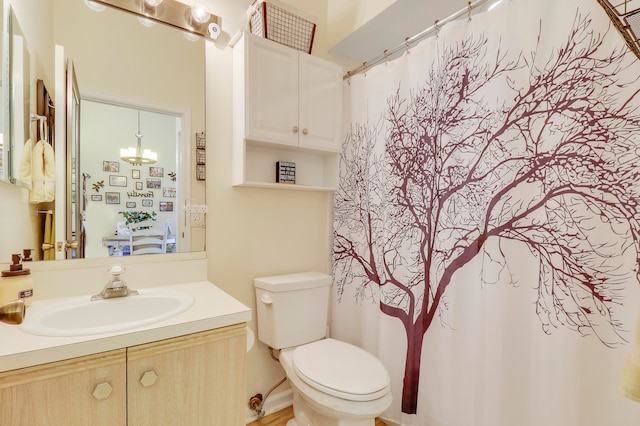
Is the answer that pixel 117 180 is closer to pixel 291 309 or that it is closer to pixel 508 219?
pixel 291 309

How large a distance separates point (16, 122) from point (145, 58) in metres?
0.59

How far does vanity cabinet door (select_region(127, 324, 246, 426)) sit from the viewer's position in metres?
0.92

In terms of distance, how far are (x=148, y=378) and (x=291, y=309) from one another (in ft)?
2.70

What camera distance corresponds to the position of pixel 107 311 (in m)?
1.18

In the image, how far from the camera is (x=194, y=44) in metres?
1.54

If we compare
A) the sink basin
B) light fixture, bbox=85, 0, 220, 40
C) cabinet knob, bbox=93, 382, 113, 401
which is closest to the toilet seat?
the sink basin

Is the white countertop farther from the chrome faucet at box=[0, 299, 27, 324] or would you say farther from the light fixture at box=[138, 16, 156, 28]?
the light fixture at box=[138, 16, 156, 28]

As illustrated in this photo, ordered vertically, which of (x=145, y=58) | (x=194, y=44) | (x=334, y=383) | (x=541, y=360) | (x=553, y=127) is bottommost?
(x=334, y=383)

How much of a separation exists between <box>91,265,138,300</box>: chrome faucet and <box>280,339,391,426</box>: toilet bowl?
2.69 feet

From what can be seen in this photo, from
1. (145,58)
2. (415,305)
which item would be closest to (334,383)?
(415,305)

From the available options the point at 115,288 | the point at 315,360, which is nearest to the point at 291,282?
the point at 315,360

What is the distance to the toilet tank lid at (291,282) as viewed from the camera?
5.37 ft

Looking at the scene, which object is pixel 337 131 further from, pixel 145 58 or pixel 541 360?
pixel 541 360

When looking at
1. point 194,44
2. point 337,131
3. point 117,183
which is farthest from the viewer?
point 337,131
